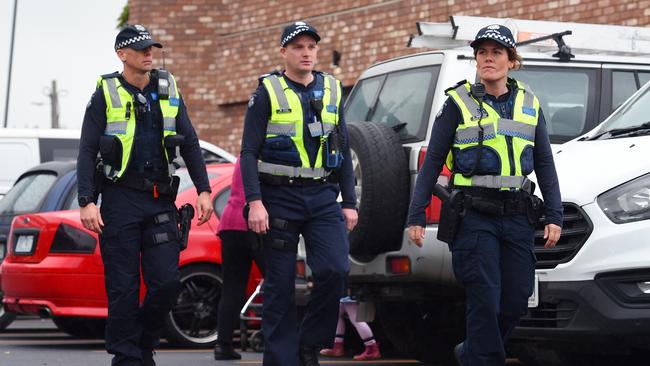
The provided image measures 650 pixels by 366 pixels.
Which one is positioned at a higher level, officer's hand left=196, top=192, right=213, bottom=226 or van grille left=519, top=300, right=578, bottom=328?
officer's hand left=196, top=192, right=213, bottom=226

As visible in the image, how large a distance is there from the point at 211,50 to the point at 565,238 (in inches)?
670

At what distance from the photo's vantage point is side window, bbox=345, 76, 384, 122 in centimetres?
997

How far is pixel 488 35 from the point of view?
23.3ft

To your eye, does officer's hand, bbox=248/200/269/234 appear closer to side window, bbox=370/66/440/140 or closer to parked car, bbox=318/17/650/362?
parked car, bbox=318/17/650/362

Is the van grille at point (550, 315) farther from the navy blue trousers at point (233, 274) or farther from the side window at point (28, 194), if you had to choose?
the side window at point (28, 194)

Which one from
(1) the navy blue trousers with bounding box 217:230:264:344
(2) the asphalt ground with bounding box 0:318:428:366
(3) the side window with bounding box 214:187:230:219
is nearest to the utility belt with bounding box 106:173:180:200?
(1) the navy blue trousers with bounding box 217:230:264:344

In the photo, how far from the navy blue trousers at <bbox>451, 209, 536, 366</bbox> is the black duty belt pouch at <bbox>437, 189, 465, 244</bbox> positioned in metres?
0.03

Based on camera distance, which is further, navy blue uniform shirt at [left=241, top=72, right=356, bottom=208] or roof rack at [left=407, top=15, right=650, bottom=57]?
roof rack at [left=407, top=15, right=650, bottom=57]

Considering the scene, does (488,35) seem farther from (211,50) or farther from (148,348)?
(211,50)

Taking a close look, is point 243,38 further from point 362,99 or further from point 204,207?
point 204,207

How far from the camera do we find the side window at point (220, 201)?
1179 centimetres

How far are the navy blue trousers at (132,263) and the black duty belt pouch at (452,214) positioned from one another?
5.00ft

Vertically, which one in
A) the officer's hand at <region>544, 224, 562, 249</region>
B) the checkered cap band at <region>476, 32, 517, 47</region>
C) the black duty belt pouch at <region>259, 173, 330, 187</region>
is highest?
the checkered cap band at <region>476, 32, 517, 47</region>

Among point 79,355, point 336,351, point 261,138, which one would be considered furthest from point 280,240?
point 79,355
